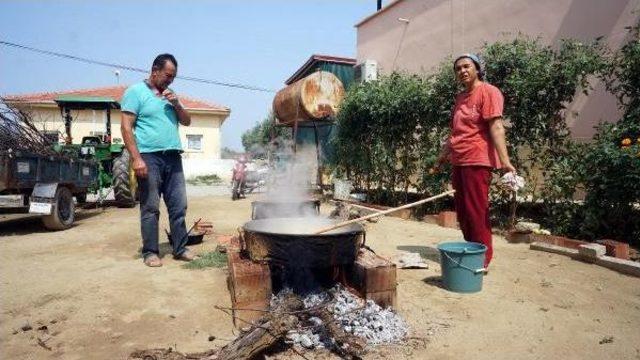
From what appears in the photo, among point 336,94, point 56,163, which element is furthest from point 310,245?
point 336,94

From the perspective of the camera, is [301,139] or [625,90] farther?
[301,139]

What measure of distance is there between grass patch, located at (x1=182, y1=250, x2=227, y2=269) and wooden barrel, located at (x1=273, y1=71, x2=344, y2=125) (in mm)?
6634

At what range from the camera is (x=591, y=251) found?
176 inches

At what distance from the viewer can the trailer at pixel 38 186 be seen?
19.5 ft

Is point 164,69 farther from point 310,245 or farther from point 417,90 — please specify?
point 417,90

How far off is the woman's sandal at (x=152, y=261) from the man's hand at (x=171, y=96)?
5.31ft

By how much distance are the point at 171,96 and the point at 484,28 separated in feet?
31.9

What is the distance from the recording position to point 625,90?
5.34m

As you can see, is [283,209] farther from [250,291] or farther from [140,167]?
[250,291]

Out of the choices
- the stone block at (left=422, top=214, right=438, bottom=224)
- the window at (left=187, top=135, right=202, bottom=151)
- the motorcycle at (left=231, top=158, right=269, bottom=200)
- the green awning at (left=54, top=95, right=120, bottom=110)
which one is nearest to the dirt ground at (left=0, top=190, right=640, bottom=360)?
the stone block at (left=422, top=214, right=438, bottom=224)

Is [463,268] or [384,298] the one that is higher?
[463,268]

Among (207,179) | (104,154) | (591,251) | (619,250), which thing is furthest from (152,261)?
(207,179)

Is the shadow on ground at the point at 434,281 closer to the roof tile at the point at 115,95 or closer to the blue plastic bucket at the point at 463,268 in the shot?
the blue plastic bucket at the point at 463,268

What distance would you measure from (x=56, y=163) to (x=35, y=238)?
57.5 inches
